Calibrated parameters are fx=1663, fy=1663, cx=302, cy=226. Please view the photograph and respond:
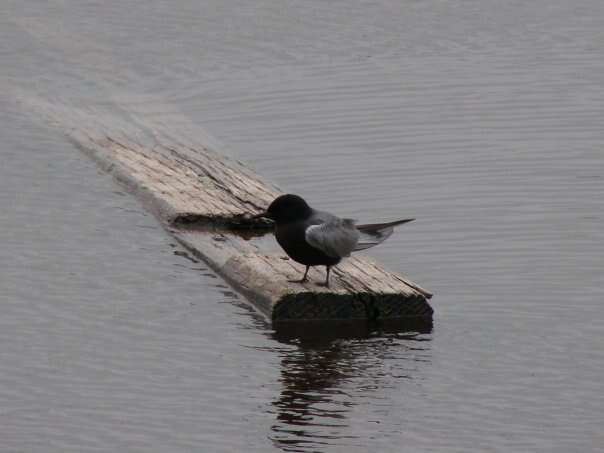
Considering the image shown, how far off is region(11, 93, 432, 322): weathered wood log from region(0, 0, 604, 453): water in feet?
0.67

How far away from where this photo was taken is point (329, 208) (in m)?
15.2

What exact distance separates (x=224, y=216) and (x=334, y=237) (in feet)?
7.03

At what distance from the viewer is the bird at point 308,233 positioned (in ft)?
39.8

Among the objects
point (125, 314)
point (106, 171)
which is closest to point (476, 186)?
point (106, 171)

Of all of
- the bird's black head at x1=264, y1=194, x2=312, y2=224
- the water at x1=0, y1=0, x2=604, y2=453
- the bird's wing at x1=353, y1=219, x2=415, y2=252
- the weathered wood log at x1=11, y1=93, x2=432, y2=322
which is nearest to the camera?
the water at x1=0, y1=0, x2=604, y2=453

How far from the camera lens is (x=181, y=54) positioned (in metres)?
21.7

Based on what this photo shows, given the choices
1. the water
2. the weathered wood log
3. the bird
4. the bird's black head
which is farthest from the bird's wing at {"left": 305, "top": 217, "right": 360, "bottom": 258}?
the water

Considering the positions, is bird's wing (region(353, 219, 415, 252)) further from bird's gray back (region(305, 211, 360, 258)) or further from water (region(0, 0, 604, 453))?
water (region(0, 0, 604, 453))

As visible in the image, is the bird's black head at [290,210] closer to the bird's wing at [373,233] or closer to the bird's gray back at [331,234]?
the bird's gray back at [331,234]

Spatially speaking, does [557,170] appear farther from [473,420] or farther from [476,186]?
[473,420]

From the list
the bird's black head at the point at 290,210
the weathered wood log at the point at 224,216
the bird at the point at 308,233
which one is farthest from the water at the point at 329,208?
the bird's black head at the point at 290,210

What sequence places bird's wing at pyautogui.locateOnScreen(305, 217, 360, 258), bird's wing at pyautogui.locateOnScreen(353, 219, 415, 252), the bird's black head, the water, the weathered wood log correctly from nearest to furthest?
the water → bird's wing at pyautogui.locateOnScreen(305, 217, 360, 258) → the bird's black head → the weathered wood log → bird's wing at pyautogui.locateOnScreen(353, 219, 415, 252)

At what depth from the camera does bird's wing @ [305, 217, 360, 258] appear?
39.8 feet

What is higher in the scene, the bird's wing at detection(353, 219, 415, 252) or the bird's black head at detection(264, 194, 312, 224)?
the bird's black head at detection(264, 194, 312, 224)
